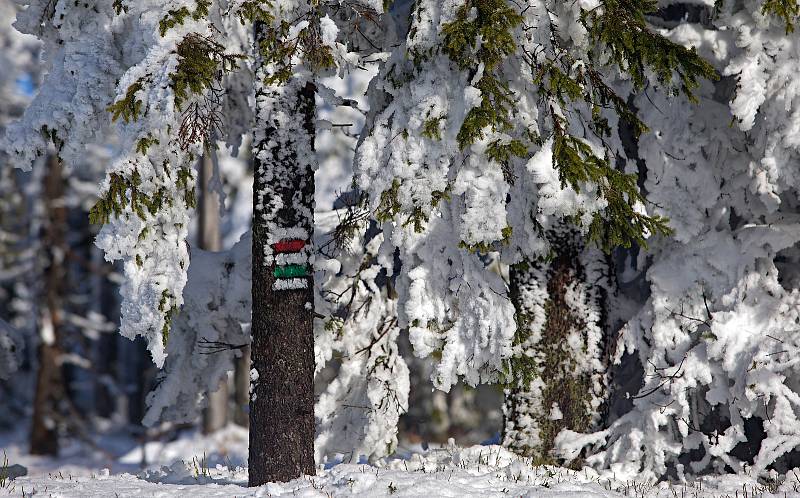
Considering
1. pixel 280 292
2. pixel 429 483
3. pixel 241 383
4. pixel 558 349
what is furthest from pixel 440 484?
pixel 241 383

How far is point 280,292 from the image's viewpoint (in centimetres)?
673

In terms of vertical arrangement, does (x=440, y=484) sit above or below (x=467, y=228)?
below

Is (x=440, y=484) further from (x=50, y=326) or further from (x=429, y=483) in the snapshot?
(x=50, y=326)

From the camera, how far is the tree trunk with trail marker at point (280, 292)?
673 cm

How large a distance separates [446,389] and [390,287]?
2.59m

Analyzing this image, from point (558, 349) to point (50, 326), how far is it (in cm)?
1391

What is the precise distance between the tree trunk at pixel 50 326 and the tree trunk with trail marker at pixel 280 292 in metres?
13.1

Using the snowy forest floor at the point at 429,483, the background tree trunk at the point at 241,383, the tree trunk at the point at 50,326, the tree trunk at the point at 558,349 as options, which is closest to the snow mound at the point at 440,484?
the snowy forest floor at the point at 429,483

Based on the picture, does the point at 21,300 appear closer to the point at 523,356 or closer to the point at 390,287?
the point at 390,287

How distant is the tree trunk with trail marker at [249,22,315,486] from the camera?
673cm

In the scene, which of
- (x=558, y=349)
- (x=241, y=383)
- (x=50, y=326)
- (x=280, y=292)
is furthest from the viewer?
(x=241, y=383)

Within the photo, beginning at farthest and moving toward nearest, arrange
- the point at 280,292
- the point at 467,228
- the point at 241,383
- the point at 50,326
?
the point at 241,383 < the point at 50,326 < the point at 280,292 < the point at 467,228

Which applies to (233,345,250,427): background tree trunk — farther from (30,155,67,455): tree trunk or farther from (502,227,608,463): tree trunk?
(502,227,608,463): tree trunk

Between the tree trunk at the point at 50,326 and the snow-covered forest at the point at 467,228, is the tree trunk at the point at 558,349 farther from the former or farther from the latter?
the tree trunk at the point at 50,326
